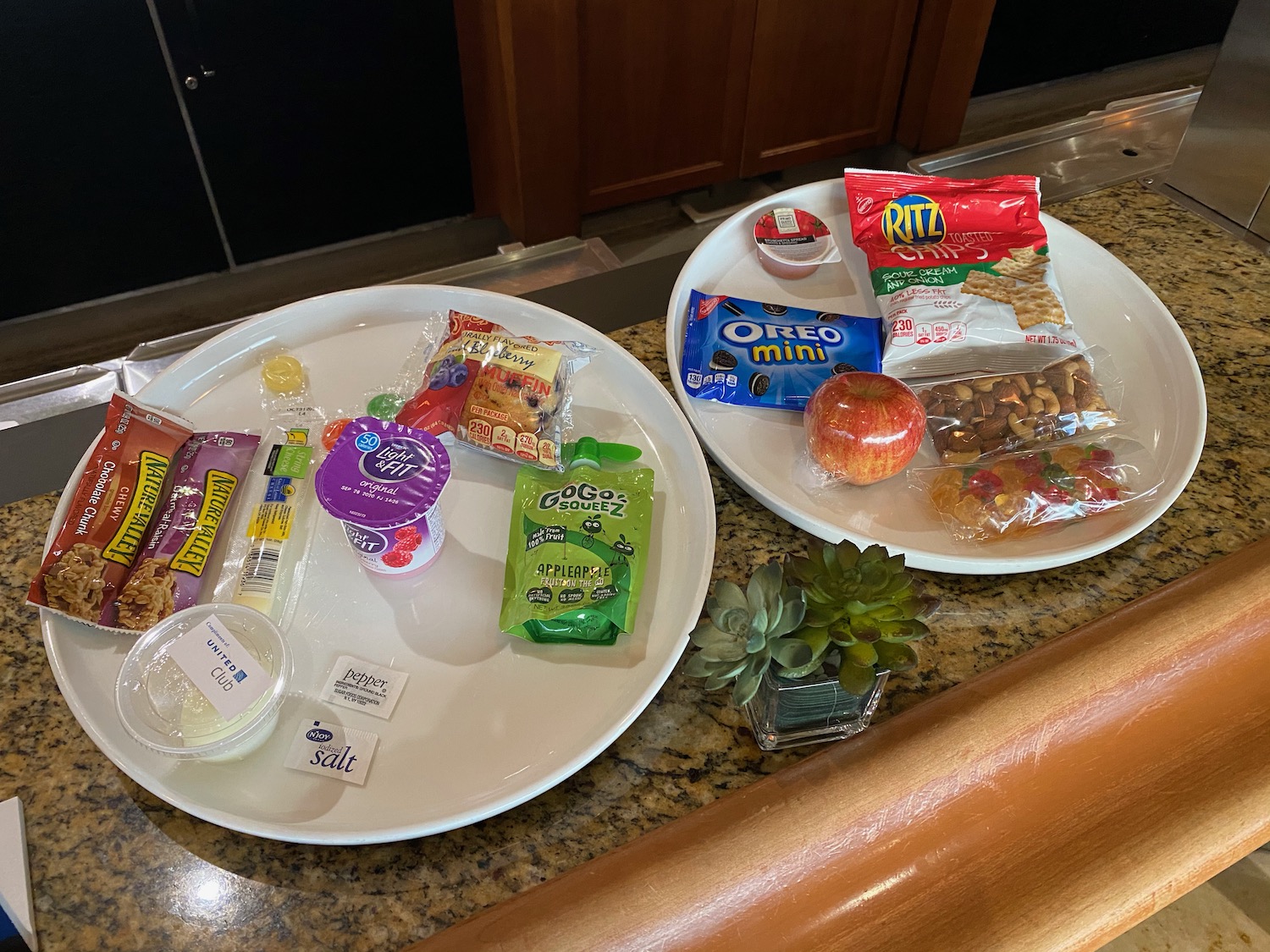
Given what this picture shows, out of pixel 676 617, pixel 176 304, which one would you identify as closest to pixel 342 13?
pixel 176 304

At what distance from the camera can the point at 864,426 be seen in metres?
0.72

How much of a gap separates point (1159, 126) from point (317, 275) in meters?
2.03

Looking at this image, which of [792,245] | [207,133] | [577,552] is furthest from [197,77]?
[577,552]

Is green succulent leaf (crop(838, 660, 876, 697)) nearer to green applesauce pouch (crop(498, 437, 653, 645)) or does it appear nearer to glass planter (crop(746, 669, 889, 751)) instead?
glass planter (crop(746, 669, 889, 751))

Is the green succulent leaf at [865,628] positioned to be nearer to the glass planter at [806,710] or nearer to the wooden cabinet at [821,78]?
the glass planter at [806,710]

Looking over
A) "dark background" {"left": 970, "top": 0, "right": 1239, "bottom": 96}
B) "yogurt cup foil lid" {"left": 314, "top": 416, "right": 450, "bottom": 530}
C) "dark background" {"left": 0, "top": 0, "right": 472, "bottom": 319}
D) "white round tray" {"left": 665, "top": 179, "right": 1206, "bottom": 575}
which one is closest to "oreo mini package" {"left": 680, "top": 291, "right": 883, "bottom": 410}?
"white round tray" {"left": 665, "top": 179, "right": 1206, "bottom": 575}

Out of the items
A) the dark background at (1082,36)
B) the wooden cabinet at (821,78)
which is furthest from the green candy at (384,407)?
the dark background at (1082,36)

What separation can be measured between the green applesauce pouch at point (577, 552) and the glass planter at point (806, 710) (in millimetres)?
122

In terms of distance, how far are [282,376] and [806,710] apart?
58 centimetres

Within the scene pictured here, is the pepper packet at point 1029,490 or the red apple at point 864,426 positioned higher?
the red apple at point 864,426

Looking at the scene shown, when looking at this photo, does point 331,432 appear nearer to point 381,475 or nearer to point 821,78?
point 381,475

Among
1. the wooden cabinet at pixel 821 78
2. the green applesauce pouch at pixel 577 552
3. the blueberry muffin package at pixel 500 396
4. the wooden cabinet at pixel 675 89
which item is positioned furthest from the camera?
the wooden cabinet at pixel 821 78

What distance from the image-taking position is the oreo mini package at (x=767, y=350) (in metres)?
0.82

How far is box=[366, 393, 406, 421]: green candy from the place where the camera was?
0.81 m
